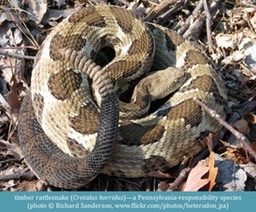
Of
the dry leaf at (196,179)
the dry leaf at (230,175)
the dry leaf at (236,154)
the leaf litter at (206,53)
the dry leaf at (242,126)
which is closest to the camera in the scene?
the dry leaf at (196,179)

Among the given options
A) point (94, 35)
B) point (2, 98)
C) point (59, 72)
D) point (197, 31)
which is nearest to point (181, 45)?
point (197, 31)

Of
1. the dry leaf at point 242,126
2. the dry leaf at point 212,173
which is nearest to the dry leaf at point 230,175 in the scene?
the dry leaf at point 212,173

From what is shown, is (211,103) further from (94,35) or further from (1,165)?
(1,165)

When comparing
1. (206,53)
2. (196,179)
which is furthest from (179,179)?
(206,53)

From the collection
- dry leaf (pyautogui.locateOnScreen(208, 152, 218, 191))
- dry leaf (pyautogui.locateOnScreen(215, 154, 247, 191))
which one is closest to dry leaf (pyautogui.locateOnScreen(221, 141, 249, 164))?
dry leaf (pyautogui.locateOnScreen(215, 154, 247, 191))

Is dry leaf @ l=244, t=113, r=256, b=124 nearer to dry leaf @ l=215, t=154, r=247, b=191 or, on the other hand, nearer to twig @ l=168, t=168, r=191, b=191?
dry leaf @ l=215, t=154, r=247, b=191

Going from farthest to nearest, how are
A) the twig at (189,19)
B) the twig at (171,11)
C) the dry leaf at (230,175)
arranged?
the twig at (171,11) < the twig at (189,19) < the dry leaf at (230,175)

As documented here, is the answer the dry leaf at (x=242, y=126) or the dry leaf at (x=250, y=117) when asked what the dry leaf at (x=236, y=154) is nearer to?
the dry leaf at (x=242, y=126)
